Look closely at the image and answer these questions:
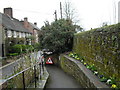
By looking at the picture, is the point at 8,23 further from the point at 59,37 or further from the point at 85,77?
the point at 85,77

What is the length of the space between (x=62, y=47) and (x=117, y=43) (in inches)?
367

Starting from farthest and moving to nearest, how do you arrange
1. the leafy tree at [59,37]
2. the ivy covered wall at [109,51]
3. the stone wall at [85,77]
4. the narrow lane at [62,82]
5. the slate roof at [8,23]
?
the slate roof at [8,23] < the leafy tree at [59,37] < the narrow lane at [62,82] < the stone wall at [85,77] < the ivy covered wall at [109,51]

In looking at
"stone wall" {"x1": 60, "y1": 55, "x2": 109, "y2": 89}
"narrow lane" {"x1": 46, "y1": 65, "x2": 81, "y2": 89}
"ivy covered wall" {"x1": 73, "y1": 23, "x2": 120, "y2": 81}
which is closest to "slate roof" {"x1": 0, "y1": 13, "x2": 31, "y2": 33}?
"narrow lane" {"x1": 46, "y1": 65, "x2": 81, "y2": 89}

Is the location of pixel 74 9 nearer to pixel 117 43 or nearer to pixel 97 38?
pixel 97 38

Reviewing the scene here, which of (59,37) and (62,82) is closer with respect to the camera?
(62,82)

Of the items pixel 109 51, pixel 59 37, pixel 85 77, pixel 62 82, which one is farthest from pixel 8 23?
pixel 109 51

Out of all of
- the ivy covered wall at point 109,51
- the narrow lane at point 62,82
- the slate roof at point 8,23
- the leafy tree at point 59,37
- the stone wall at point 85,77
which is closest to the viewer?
→ the ivy covered wall at point 109,51

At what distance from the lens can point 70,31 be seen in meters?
11.8

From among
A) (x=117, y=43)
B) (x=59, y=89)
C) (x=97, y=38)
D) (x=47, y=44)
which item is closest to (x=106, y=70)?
(x=117, y=43)

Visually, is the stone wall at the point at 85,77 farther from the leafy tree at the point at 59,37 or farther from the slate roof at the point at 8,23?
the slate roof at the point at 8,23

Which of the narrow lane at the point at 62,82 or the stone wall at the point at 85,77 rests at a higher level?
the stone wall at the point at 85,77

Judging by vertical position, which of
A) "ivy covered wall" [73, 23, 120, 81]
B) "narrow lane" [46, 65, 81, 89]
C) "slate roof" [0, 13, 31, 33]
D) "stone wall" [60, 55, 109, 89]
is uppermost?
"slate roof" [0, 13, 31, 33]

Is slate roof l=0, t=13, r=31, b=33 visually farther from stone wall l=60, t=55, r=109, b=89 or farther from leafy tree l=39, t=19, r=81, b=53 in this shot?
stone wall l=60, t=55, r=109, b=89

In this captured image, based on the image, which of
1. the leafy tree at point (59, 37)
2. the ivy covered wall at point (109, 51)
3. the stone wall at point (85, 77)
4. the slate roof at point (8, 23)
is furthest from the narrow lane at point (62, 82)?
the slate roof at point (8, 23)
